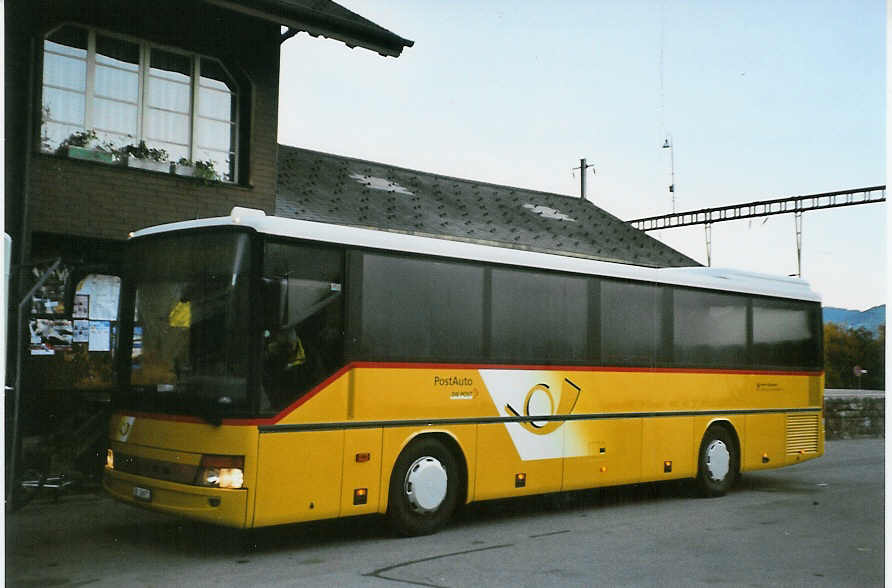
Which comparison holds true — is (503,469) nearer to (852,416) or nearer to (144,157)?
(144,157)

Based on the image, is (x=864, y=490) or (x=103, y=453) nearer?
(x=103, y=453)

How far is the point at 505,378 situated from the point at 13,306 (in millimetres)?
5294

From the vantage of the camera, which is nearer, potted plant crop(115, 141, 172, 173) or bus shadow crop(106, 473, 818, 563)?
bus shadow crop(106, 473, 818, 563)

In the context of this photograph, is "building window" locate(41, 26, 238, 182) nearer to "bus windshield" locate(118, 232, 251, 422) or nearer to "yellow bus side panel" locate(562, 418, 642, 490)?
"bus windshield" locate(118, 232, 251, 422)

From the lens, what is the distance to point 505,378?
1030 cm

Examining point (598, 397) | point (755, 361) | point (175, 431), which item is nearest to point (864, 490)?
point (755, 361)

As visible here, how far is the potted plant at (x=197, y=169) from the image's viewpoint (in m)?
13.4

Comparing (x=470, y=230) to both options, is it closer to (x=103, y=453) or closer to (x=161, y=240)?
(x=103, y=453)

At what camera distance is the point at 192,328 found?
27.4 ft

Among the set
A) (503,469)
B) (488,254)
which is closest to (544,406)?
(503,469)

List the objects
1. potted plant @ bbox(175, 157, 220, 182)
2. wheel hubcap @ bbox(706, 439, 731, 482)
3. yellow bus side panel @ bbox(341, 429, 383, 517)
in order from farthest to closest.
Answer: potted plant @ bbox(175, 157, 220, 182)
wheel hubcap @ bbox(706, 439, 731, 482)
yellow bus side panel @ bbox(341, 429, 383, 517)

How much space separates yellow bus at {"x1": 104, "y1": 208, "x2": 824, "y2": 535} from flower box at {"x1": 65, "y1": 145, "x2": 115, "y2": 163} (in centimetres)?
393

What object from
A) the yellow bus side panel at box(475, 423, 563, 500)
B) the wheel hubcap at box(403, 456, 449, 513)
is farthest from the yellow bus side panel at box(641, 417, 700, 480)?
the wheel hubcap at box(403, 456, 449, 513)

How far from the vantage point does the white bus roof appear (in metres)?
8.45
